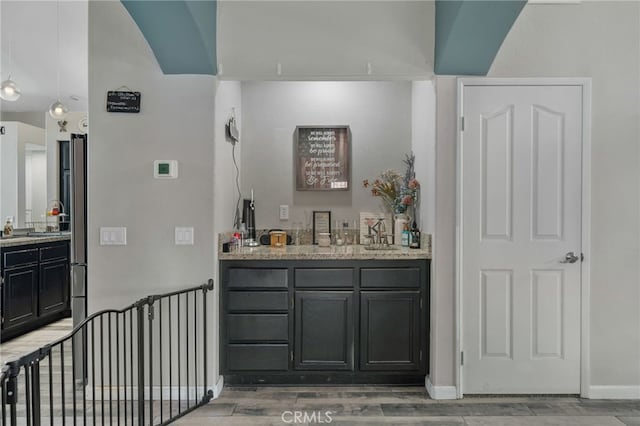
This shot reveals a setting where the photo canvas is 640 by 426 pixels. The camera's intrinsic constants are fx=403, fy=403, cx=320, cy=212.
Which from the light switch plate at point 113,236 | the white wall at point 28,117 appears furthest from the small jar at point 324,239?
the white wall at point 28,117

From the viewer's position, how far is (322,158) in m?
3.68

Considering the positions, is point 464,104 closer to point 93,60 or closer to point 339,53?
point 339,53

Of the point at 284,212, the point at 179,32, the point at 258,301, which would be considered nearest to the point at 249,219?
the point at 284,212

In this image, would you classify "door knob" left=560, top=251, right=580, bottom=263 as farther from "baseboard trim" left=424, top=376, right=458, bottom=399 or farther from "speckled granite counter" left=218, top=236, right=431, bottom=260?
"baseboard trim" left=424, top=376, right=458, bottom=399

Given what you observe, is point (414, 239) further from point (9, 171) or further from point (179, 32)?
point (9, 171)

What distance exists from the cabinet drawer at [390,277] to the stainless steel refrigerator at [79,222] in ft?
6.74

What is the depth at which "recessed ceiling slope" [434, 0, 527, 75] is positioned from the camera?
2406mm

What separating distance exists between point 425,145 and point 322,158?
961mm

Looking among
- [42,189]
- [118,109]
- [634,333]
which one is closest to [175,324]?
[118,109]

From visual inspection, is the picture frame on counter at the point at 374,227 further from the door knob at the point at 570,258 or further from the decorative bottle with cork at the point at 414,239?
the door knob at the point at 570,258

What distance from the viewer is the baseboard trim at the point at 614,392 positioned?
2.83 metres

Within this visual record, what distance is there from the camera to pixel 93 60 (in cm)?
281

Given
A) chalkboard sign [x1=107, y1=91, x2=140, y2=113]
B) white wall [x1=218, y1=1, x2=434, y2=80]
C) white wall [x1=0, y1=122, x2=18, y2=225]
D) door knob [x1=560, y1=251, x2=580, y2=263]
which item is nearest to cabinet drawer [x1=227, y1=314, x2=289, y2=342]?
chalkboard sign [x1=107, y1=91, x2=140, y2=113]

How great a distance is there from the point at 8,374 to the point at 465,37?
115 inches
